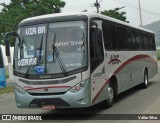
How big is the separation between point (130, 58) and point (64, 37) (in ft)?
18.0

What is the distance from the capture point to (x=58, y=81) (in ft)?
34.9

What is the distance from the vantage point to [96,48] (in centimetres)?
1139

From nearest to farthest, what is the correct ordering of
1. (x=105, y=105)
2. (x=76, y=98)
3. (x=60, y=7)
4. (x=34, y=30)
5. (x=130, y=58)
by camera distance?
(x=76, y=98) < (x=34, y=30) < (x=105, y=105) < (x=130, y=58) < (x=60, y=7)

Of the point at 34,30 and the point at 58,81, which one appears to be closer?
the point at 58,81

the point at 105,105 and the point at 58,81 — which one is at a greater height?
the point at 58,81

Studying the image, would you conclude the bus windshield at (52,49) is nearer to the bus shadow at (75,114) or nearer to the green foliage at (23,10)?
the bus shadow at (75,114)

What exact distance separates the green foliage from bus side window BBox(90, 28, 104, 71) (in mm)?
28922

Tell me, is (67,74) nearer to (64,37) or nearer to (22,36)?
(64,37)

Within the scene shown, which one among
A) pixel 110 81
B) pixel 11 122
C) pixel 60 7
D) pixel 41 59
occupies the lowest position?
pixel 11 122

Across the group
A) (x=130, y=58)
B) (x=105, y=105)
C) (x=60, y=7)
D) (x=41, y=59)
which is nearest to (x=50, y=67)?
(x=41, y=59)

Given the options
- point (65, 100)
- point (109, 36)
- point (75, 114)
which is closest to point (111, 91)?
point (75, 114)

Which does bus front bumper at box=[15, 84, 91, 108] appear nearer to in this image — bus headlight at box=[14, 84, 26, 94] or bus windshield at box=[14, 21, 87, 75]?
bus headlight at box=[14, 84, 26, 94]

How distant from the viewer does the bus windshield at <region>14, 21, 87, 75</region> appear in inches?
425

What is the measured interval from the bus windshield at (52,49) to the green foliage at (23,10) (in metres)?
29.2
